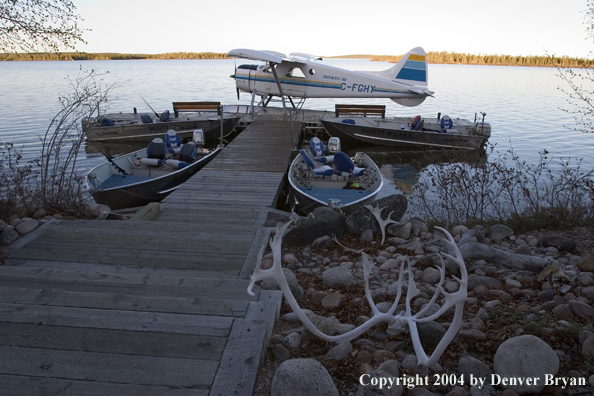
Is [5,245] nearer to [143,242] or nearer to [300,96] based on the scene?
[143,242]

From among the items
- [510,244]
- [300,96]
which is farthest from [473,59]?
[510,244]

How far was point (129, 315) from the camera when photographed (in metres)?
2.33

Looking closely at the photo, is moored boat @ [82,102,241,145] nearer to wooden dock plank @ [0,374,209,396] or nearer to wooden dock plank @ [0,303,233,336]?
wooden dock plank @ [0,303,233,336]

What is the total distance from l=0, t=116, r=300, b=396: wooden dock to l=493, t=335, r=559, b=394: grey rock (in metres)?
1.23

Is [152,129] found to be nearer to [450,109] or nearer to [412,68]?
[412,68]

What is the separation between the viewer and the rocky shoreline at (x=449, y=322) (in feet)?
7.15

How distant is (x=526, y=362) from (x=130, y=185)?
832 centimetres

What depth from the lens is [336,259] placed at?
4617 millimetres

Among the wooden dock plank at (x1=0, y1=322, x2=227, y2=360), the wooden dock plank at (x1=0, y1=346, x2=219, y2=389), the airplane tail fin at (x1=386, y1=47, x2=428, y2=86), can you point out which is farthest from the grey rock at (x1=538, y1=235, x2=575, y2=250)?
the airplane tail fin at (x1=386, y1=47, x2=428, y2=86)

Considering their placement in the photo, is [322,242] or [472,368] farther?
[322,242]

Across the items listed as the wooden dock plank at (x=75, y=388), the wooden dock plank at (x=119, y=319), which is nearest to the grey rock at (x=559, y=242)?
the wooden dock plank at (x=119, y=319)

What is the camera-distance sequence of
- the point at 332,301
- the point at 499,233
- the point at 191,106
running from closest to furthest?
the point at 332,301 → the point at 499,233 → the point at 191,106

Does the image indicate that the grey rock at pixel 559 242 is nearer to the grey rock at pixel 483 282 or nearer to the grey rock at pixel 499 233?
the grey rock at pixel 499 233

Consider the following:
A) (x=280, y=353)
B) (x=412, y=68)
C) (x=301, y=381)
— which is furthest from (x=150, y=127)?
(x=301, y=381)
